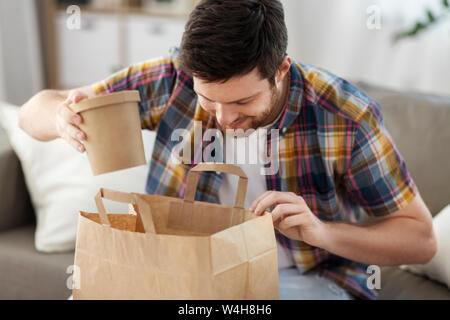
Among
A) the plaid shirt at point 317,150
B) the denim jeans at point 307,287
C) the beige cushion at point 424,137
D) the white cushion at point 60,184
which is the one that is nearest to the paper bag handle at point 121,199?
the plaid shirt at point 317,150

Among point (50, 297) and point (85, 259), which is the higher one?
point (85, 259)

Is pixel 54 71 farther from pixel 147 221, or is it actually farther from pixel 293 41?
pixel 147 221

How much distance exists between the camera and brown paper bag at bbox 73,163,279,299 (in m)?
0.67

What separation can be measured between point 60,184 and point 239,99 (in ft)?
2.46

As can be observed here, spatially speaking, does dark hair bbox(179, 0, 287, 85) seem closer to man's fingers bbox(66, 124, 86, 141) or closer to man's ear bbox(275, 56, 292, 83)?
man's ear bbox(275, 56, 292, 83)

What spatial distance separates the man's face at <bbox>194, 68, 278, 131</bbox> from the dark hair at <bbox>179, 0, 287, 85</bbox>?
0.06 feet

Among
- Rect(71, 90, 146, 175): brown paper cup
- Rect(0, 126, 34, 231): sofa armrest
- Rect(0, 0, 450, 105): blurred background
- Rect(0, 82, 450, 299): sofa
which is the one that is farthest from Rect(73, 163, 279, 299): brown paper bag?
Rect(0, 0, 450, 105): blurred background

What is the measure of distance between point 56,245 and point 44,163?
0.78 ft

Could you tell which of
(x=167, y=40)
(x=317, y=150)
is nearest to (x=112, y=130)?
(x=317, y=150)

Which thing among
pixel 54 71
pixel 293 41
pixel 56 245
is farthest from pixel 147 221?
pixel 54 71

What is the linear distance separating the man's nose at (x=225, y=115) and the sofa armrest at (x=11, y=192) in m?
0.81

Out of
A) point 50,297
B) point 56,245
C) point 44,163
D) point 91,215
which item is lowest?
point 50,297

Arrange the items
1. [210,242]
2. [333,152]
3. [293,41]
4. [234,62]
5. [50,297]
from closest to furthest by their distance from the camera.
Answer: [210,242] → [234,62] → [333,152] → [50,297] → [293,41]

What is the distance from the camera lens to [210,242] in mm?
662
